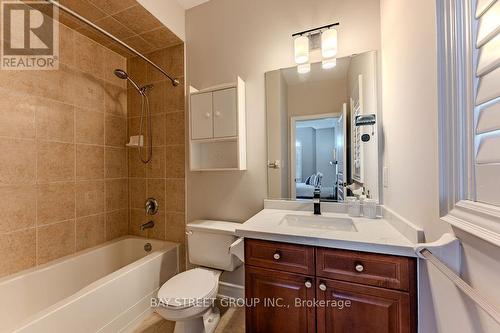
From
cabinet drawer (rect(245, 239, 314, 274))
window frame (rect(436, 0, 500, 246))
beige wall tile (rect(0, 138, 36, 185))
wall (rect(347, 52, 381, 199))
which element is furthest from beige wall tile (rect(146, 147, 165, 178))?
window frame (rect(436, 0, 500, 246))

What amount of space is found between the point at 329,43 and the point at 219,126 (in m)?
1.02

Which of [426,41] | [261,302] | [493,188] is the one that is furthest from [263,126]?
[493,188]

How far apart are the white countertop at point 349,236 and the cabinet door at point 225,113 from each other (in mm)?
775

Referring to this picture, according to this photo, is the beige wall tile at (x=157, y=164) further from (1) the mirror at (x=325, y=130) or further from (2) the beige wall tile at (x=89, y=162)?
(1) the mirror at (x=325, y=130)

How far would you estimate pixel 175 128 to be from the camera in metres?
2.05

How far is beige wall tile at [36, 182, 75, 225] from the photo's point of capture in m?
1.59

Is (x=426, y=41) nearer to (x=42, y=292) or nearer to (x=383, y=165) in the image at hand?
(x=383, y=165)

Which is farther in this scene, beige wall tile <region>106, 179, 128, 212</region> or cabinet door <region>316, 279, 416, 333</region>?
beige wall tile <region>106, 179, 128, 212</region>

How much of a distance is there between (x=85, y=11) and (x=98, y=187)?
1.49 meters

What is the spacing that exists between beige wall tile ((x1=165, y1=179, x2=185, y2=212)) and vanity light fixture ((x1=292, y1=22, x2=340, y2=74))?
1.48 metres

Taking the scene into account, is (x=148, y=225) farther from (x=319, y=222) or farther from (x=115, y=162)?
(x=319, y=222)

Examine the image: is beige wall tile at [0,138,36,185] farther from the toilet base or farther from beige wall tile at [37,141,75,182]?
the toilet base

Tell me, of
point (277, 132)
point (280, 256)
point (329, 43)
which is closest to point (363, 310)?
point (280, 256)

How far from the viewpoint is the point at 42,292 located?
4.95ft
